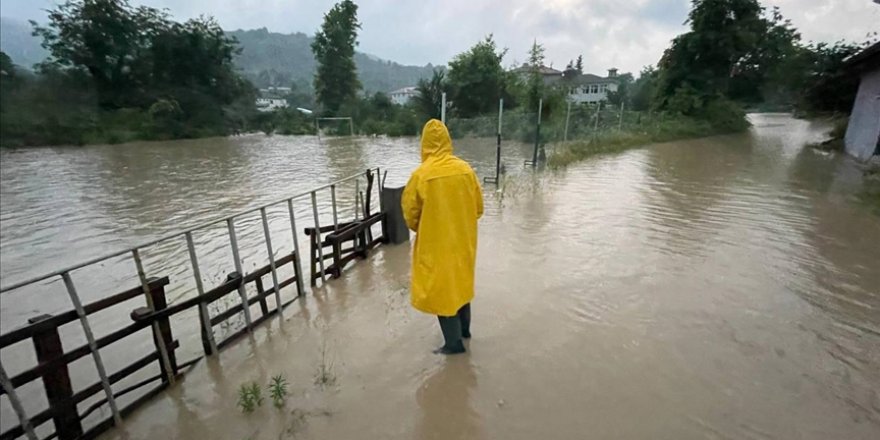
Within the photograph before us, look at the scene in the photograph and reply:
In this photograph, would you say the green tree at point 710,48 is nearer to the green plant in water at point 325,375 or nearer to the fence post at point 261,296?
the fence post at point 261,296

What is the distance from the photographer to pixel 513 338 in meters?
3.54

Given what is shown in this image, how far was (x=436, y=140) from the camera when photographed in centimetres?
280

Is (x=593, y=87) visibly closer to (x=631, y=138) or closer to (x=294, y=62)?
(x=631, y=138)

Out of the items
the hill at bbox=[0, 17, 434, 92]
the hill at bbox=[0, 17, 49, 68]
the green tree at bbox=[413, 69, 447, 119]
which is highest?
the hill at bbox=[0, 17, 434, 92]

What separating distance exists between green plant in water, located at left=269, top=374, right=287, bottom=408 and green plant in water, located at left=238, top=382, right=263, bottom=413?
0.29 ft

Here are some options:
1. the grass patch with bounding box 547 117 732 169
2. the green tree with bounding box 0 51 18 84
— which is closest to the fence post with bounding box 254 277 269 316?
the grass patch with bounding box 547 117 732 169

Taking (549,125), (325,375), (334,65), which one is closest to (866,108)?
(549,125)

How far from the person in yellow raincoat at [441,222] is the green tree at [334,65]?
34997mm

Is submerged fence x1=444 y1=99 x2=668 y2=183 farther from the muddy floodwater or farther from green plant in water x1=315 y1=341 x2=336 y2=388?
green plant in water x1=315 y1=341 x2=336 y2=388

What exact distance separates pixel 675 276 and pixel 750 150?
15.3 metres

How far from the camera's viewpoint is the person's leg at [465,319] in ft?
11.0

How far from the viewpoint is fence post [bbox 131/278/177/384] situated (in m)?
3.01

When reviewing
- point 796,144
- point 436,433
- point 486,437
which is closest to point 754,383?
point 486,437

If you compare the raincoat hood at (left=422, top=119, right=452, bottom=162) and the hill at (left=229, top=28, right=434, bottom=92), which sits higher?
the hill at (left=229, top=28, right=434, bottom=92)
